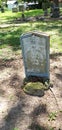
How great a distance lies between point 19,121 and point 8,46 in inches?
185

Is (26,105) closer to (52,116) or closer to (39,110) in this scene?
(39,110)

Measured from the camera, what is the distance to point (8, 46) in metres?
9.28

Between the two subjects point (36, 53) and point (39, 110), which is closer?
point (39, 110)

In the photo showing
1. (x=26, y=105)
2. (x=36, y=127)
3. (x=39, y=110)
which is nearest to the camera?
(x=36, y=127)

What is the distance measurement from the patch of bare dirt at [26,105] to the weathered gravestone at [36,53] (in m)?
0.39

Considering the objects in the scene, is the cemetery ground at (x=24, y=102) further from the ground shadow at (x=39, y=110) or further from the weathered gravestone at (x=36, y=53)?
the weathered gravestone at (x=36, y=53)

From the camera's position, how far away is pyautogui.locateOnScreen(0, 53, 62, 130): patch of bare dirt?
4766 millimetres

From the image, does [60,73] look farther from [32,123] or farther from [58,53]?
[32,123]

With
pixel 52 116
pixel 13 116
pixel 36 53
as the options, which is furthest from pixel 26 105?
pixel 36 53

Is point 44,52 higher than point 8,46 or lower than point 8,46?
higher

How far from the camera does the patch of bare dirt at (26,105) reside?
188 inches

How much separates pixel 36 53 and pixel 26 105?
3.67 feet

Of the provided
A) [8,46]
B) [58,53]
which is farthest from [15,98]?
[8,46]

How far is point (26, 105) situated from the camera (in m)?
5.35
